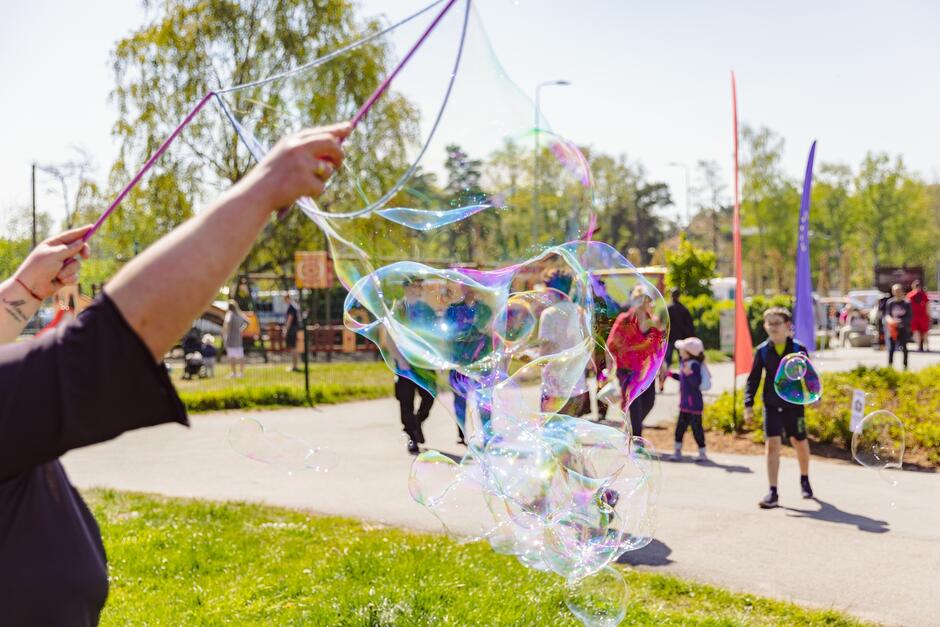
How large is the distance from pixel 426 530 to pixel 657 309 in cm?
306

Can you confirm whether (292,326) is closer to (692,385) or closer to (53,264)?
(692,385)

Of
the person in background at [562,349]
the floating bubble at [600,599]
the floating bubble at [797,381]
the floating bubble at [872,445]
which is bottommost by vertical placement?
the floating bubble at [600,599]

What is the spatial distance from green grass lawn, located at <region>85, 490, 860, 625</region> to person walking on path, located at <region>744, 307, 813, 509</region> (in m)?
2.38

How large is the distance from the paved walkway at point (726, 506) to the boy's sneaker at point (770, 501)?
11 centimetres

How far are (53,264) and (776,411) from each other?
632 centimetres

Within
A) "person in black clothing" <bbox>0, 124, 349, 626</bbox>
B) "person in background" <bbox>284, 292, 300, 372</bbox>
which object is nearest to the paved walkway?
"person in black clothing" <bbox>0, 124, 349, 626</bbox>

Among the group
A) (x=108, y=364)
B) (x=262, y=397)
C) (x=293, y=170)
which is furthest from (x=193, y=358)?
(x=108, y=364)

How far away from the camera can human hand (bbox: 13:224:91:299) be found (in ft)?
6.81

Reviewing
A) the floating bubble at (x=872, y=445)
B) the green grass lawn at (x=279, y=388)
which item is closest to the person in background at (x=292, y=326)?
the green grass lawn at (x=279, y=388)

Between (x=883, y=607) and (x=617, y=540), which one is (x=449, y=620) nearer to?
(x=617, y=540)

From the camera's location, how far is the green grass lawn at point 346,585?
4438 mm

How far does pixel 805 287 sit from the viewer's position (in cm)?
996

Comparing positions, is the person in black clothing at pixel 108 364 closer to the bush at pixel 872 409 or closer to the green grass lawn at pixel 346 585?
the green grass lawn at pixel 346 585

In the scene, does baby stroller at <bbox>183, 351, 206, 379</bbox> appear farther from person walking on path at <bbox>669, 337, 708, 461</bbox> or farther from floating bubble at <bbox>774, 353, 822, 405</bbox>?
floating bubble at <bbox>774, 353, 822, 405</bbox>
